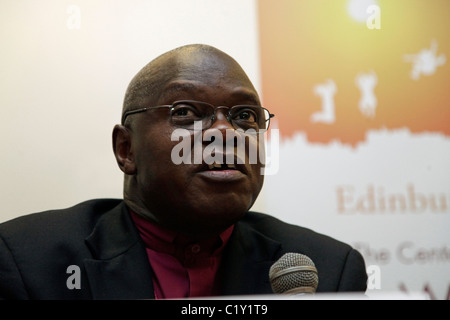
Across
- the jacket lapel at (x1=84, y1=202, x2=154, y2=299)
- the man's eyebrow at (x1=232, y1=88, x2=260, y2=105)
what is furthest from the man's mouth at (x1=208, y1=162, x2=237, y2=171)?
the jacket lapel at (x1=84, y1=202, x2=154, y2=299)

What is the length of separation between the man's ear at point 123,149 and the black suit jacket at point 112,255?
142 mm

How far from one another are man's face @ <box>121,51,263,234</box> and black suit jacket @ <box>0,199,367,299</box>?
0.48 ft

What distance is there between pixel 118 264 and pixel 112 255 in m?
0.04

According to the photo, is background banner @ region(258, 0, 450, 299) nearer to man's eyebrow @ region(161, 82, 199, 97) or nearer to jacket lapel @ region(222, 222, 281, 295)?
jacket lapel @ region(222, 222, 281, 295)

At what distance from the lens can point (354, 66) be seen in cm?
194

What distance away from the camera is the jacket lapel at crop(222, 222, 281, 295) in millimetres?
1672

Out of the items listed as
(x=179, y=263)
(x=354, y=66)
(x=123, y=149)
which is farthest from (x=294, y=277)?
(x=354, y=66)

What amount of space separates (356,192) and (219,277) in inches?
21.9

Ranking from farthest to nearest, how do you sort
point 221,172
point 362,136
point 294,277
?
point 362,136, point 221,172, point 294,277

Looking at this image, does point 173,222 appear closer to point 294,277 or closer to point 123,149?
point 123,149

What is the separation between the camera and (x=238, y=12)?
6.39ft

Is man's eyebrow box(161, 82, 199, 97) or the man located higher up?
man's eyebrow box(161, 82, 199, 97)
